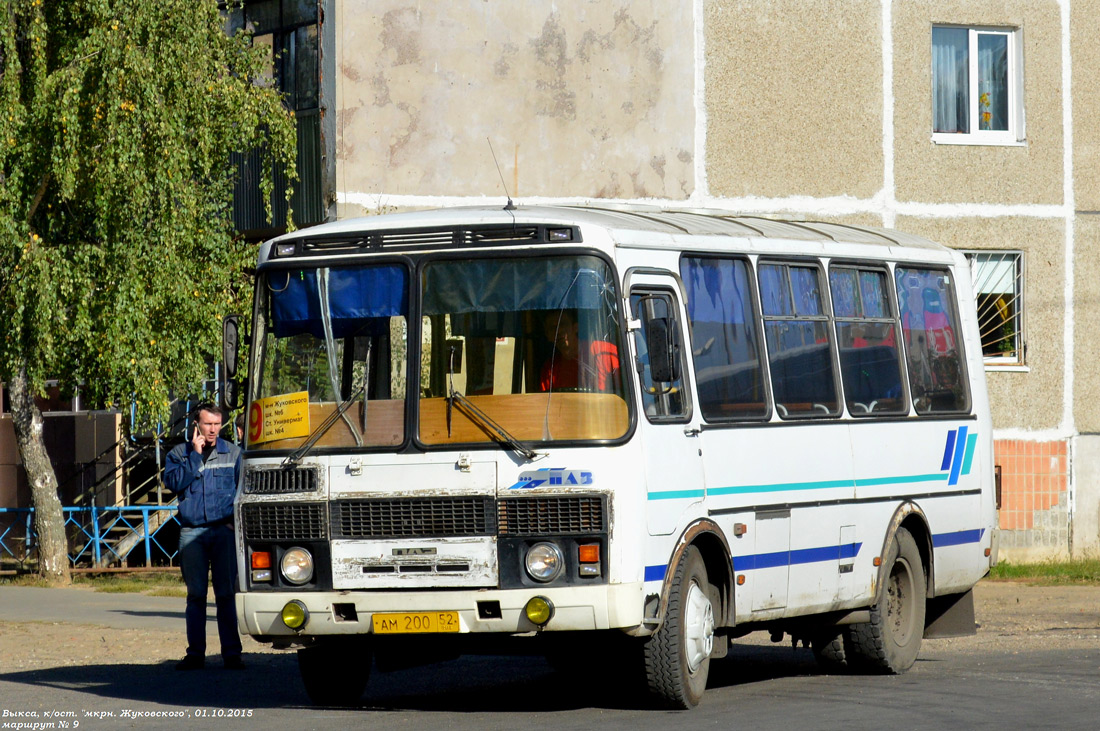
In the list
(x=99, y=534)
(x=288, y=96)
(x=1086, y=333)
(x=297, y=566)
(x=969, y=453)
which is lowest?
(x=99, y=534)

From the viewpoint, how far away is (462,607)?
9.15 metres

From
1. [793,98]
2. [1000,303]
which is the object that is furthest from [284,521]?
[1000,303]

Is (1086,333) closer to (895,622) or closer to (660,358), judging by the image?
(895,622)

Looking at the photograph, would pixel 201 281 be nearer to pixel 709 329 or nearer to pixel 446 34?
pixel 446 34

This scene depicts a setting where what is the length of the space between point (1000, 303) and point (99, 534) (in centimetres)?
1281

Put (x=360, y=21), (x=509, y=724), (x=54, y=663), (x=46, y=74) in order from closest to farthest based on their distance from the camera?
(x=509, y=724)
(x=54, y=663)
(x=46, y=74)
(x=360, y=21)

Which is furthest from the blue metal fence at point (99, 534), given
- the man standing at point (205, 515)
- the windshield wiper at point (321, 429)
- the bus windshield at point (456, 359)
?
the windshield wiper at point (321, 429)

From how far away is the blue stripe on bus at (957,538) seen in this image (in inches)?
492

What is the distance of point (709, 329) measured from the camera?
34.0 ft

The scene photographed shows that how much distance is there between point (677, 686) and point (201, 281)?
40.4 ft

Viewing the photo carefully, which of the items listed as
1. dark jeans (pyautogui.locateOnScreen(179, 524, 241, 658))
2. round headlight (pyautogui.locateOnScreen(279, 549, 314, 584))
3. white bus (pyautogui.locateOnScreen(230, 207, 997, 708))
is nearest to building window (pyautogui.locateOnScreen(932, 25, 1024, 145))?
white bus (pyautogui.locateOnScreen(230, 207, 997, 708))

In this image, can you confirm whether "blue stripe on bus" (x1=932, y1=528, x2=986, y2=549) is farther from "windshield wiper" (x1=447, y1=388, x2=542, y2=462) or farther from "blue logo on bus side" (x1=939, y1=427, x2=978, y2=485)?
"windshield wiper" (x1=447, y1=388, x2=542, y2=462)

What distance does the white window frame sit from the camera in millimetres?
22391

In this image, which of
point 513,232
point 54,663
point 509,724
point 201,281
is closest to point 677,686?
point 509,724
